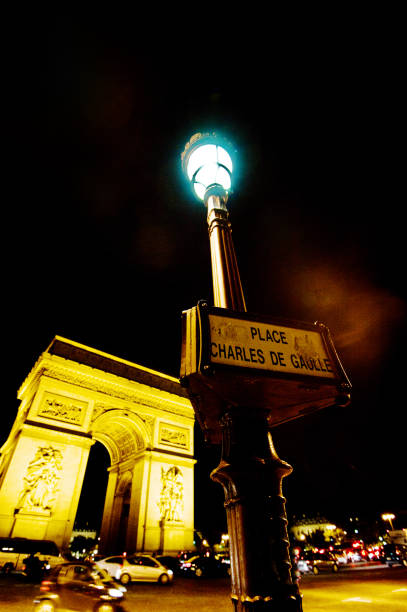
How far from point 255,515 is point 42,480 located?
688 inches

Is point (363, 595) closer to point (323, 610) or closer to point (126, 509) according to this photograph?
point (323, 610)

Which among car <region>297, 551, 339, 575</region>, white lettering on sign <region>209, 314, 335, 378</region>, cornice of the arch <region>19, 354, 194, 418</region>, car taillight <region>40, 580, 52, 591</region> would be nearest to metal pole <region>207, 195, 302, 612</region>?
white lettering on sign <region>209, 314, 335, 378</region>

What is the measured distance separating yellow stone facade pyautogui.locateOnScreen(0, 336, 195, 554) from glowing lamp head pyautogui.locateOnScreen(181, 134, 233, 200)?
1642 centimetres

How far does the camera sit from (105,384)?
20969mm

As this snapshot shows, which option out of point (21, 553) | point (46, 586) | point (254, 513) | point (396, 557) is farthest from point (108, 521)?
point (254, 513)

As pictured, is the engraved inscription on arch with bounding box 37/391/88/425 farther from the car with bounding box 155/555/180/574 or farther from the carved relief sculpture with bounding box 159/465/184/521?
the car with bounding box 155/555/180/574

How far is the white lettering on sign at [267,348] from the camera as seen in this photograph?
2170 mm

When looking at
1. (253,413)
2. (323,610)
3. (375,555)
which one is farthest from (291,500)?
(253,413)

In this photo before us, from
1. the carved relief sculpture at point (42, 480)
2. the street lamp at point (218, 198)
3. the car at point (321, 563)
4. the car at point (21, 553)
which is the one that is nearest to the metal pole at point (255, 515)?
the street lamp at point (218, 198)

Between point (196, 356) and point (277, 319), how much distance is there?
29.4 inches

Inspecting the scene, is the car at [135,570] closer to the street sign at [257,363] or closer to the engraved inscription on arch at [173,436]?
the engraved inscription on arch at [173,436]

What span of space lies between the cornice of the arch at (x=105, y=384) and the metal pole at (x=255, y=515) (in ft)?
62.5

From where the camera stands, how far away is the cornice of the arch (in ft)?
62.8

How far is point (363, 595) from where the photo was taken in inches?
383
